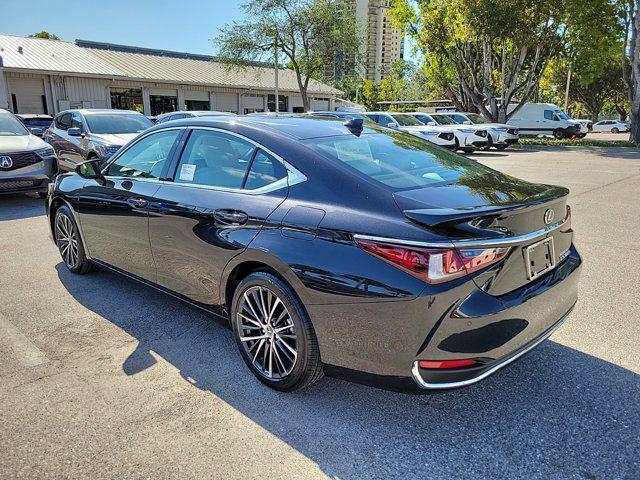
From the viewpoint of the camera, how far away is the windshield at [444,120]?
75.0 feet

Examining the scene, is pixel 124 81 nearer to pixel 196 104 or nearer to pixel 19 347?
pixel 196 104

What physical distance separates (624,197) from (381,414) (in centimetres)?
923

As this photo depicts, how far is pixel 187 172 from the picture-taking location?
146 inches

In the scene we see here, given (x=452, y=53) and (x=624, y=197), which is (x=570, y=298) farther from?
(x=452, y=53)

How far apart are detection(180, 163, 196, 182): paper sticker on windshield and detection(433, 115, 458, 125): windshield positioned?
20609mm

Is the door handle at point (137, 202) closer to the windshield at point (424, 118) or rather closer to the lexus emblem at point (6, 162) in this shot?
the lexus emblem at point (6, 162)

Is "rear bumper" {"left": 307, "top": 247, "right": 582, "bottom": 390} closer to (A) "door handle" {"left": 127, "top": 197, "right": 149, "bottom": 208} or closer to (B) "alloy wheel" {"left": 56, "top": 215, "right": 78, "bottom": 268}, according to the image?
(A) "door handle" {"left": 127, "top": 197, "right": 149, "bottom": 208}

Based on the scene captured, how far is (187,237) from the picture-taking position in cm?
350

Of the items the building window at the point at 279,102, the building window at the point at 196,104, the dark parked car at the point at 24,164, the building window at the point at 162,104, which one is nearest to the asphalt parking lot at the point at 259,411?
the dark parked car at the point at 24,164

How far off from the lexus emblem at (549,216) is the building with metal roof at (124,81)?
28225mm

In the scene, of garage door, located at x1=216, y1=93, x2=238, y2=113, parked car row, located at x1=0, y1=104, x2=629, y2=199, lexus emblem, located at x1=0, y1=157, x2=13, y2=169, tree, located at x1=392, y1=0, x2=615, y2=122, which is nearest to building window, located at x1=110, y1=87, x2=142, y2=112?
garage door, located at x1=216, y1=93, x2=238, y2=113

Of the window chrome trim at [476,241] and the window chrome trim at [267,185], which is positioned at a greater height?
the window chrome trim at [267,185]

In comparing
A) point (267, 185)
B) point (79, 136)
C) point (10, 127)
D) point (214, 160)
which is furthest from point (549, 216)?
point (10, 127)

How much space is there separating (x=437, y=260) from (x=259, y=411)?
1379mm
